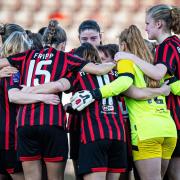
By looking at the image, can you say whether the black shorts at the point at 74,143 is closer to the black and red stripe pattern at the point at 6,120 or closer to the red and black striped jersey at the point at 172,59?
the black and red stripe pattern at the point at 6,120

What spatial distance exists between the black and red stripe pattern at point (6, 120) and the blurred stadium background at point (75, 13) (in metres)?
4.75

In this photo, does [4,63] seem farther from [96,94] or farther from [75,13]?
[75,13]

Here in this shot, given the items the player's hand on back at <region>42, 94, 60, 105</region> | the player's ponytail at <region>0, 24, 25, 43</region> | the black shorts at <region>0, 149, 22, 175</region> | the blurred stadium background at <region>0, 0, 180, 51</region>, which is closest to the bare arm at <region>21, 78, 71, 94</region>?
the player's hand on back at <region>42, 94, 60, 105</region>

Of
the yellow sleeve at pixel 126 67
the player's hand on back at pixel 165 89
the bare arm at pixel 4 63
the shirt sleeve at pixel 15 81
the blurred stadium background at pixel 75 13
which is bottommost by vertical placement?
the player's hand on back at pixel 165 89

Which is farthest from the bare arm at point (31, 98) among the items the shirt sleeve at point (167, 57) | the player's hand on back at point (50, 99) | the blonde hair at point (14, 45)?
the shirt sleeve at point (167, 57)

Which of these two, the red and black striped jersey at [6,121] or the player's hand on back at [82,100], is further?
the red and black striped jersey at [6,121]

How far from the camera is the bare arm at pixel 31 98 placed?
12.3ft

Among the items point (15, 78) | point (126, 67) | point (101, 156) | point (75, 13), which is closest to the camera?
point (101, 156)

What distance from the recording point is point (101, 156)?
369cm

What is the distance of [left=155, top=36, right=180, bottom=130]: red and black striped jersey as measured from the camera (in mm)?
3936

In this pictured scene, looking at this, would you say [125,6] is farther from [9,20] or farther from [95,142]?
[95,142]

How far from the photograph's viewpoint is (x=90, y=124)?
12.3ft

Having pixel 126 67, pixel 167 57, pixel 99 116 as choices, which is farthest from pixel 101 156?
pixel 167 57

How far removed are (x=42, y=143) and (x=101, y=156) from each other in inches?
14.8
